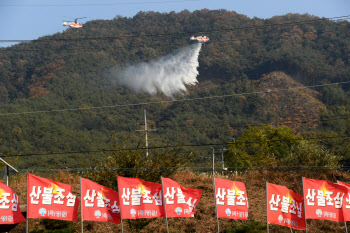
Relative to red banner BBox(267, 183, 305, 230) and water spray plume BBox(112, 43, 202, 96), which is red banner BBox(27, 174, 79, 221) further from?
water spray plume BBox(112, 43, 202, 96)

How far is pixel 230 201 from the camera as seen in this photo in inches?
985

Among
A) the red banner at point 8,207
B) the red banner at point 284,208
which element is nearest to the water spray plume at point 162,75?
the red banner at point 8,207

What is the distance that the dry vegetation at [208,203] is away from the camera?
31.3 meters

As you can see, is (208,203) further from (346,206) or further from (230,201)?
(346,206)

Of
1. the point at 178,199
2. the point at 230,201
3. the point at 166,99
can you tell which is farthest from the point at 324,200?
the point at 166,99

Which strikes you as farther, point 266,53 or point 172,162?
point 266,53

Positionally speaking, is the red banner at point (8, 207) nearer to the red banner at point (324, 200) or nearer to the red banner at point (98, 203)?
the red banner at point (98, 203)

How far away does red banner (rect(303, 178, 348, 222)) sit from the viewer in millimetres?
24656

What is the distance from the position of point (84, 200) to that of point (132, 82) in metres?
139

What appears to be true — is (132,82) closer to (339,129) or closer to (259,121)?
(259,121)

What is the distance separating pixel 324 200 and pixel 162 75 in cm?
14813

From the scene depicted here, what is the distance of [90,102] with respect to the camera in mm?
138125

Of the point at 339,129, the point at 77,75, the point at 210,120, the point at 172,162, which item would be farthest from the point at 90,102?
the point at 172,162

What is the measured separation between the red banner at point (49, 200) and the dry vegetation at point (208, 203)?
5177 millimetres
